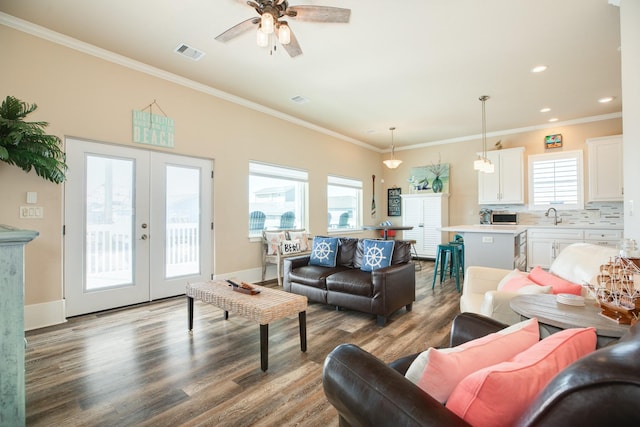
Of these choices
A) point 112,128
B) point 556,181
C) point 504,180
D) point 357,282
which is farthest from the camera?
point 504,180

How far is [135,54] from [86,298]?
2924mm

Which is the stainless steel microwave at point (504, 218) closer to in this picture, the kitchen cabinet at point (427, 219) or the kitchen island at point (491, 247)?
the kitchen cabinet at point (427, 219)

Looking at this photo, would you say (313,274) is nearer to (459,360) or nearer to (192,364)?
(192,364)

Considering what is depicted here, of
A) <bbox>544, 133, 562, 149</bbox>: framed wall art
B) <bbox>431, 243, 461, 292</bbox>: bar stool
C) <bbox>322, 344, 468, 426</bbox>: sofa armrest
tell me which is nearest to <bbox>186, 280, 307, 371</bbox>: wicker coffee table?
<bbox>322, 344, 468, 426</bbox>: sofa armrest

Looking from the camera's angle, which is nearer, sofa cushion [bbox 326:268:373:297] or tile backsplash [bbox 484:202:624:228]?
sofa cushion [bbox 326:268:373:297]

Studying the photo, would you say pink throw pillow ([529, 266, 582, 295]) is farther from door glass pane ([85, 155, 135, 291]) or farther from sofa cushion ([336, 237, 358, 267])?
door glass pane ([85, 155, 135, 291])

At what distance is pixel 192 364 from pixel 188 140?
311 centimetres

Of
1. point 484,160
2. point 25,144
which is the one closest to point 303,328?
point 25,144

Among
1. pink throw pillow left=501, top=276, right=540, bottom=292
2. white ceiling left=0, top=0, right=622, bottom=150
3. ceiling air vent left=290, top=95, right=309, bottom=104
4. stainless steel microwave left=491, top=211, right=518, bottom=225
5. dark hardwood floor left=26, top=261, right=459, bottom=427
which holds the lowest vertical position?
dark hardwood floor left=26, top=261, right=459, bottom=427

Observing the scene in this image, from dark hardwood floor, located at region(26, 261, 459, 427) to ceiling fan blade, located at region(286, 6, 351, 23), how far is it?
2.77 m

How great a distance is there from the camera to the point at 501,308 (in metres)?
2.13

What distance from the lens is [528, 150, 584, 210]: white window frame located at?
5.89 m

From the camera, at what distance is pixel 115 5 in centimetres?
277

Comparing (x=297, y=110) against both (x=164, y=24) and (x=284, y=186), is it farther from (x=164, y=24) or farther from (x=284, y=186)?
(x=164, y=24)
